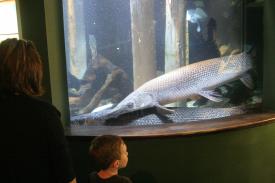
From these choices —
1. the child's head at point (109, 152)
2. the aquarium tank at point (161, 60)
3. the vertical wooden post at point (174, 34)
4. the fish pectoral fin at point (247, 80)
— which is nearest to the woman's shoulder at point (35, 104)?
the child's head at point (109, 152)

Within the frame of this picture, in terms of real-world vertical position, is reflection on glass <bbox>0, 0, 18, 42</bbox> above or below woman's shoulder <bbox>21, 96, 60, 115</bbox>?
above

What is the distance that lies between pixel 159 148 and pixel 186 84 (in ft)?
1.80

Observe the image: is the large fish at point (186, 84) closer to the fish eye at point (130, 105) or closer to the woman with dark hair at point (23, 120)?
the fish eye at point (130, 105)

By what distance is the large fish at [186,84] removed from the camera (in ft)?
6.97

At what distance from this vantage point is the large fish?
2125mm

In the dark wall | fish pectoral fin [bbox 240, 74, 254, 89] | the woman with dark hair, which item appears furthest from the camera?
fish pectoral fin [bbox 240, 74, 254, 89]

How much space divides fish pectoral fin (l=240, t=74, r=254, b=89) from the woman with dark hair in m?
1.57

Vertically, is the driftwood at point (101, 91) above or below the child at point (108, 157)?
above

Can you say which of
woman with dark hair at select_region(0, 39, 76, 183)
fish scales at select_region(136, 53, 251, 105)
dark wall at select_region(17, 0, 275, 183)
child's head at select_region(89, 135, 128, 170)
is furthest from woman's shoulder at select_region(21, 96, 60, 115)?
fish scales at select_region(136, 53, 251, 105)

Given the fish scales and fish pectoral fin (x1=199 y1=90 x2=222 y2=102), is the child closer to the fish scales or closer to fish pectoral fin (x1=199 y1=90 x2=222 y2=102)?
the fish scales

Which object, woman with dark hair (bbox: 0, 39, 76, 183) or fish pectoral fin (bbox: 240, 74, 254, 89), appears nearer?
woman with dark hair (bbox: 0, 39, 76, 183)

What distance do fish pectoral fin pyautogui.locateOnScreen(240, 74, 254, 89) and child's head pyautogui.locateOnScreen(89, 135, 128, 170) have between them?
45.5 inches

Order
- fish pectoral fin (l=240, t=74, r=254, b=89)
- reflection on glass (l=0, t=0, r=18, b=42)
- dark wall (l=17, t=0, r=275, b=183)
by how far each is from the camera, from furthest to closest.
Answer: fish pectoral fin (l=240, t=74, r=254, b=89), reflection on glass (l=0, t=0, r=18, b=42), dark wall (l=17, t=0, r=275, b=183)

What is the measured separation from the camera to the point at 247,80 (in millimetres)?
2350
